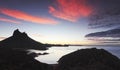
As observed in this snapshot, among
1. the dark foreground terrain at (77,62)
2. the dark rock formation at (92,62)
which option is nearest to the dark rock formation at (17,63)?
the dark foreground terrain at (77,62)

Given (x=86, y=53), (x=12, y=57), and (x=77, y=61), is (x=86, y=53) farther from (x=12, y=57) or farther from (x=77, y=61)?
(x=12, y=57)

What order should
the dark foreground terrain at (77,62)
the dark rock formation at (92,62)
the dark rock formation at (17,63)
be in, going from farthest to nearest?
the dark rock formation at (92,62), the dark foreground terrain at (77,62), the dark rock formation at (17,63)

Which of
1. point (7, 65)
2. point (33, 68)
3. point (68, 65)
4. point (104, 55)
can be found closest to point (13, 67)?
point (7, 65)

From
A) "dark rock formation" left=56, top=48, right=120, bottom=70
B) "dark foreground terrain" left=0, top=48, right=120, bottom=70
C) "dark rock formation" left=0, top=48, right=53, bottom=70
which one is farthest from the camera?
"dark rock formation" left=56, top=48, right=120, bottom=70

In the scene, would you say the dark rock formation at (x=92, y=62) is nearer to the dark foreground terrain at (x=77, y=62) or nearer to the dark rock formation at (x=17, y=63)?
the dark foreground terrain at (x=77, y=62)

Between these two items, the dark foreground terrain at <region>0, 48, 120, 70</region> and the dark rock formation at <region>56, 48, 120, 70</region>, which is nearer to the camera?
the dark foreground terrain at <region>0, 48, 120, 70</region>

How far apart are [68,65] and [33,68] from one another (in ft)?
19.1

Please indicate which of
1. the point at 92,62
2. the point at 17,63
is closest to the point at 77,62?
the point at 92,62

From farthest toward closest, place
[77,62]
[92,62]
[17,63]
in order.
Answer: [77,62] → [17,63] → [92,62]

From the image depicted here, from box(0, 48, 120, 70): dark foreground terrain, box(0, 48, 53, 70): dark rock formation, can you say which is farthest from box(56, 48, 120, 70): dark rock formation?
box(0, 48, 53, 70): dark rock formation

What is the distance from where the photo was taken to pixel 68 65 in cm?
2953

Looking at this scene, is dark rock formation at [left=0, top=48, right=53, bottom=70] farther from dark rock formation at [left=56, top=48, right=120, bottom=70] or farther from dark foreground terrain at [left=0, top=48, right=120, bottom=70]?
dark rock formation at [left=56, top=48, right=120, bottom=70]

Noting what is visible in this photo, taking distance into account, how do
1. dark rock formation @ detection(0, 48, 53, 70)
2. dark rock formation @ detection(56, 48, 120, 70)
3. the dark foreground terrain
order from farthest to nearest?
dark rock formation @ detection(56, 48, 120, 70) → the dark foreground terrain → dark rock formation @ detection(0, 48, 53, 70)

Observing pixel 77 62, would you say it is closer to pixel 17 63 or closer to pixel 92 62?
pixel 92 62
